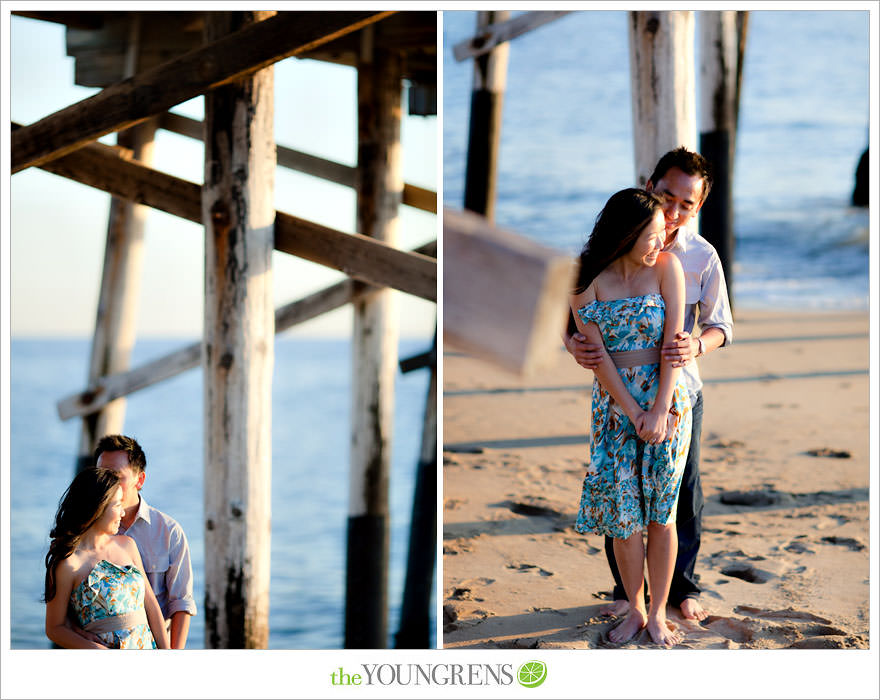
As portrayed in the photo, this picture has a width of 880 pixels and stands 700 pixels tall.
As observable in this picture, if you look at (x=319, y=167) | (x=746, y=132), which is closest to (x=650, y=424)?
(x=319, y=167)

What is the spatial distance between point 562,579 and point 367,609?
1978mm

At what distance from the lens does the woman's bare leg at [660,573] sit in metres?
3.04

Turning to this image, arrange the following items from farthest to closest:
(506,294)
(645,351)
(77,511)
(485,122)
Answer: (485,122)
(645,351)
(77,511)
(506,294)

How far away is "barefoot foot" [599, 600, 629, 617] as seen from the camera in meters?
3.27

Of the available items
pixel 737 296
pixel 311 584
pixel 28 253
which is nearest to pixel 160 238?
pixel 28 253

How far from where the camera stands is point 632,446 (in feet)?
9.78

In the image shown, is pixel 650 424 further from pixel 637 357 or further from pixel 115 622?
pixel 115 622

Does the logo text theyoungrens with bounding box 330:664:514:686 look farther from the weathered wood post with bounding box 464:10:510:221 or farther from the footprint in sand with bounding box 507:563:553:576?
the weathered wood post with bounding box 464:10:510:221

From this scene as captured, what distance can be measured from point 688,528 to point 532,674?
72cm

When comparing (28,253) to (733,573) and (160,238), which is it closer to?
(160,238)

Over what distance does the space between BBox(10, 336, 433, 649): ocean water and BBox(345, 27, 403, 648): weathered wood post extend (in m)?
2.92

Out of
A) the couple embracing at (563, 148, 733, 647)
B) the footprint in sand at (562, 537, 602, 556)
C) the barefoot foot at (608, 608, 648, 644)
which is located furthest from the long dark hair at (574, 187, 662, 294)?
the footprint in sand at (562, 537, 602, 556)

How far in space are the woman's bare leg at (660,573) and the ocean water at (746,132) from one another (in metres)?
11.6

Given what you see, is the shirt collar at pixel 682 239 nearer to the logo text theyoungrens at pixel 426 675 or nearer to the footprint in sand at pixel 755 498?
the logo text theyoungrens at pixel 426 675
